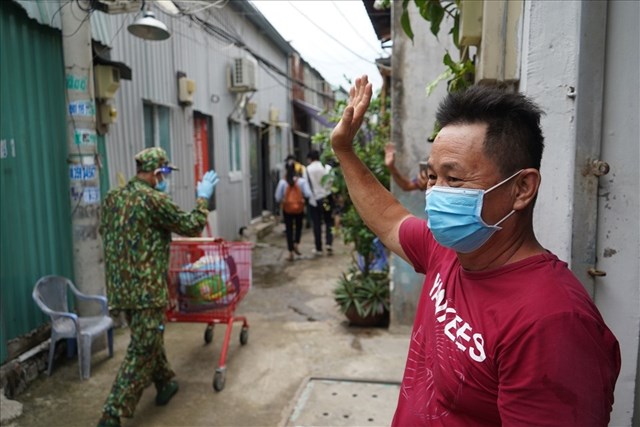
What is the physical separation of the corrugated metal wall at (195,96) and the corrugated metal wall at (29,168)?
98 cm

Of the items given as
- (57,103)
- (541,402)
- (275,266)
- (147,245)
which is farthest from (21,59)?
(275,266)

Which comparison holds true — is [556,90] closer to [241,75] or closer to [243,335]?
[243,335]

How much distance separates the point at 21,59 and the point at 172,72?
355 cm

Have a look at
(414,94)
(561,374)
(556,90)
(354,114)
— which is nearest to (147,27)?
(414,94)

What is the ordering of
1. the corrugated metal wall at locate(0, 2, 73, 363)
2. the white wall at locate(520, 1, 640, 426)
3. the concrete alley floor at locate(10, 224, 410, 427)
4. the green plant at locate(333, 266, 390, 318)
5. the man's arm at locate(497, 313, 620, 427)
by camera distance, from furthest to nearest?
the green plant at locate(333, 266, 390, 318), the corrugated metal wall at locate(0, 2, 73, 363), the concrete alley floor at locate(10, 224, 410, 427), the white wall at locate(520, 1, 640, 426), the man's arm at locate(497, 313, 620, 427)

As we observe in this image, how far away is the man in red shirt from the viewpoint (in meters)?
1.00

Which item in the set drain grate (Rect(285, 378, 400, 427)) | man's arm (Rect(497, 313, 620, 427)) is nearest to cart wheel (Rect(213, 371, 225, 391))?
drain grate (Rect(285, 378, 400, 427))

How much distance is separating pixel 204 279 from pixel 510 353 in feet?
11.1

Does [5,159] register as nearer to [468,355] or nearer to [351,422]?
[351,422]

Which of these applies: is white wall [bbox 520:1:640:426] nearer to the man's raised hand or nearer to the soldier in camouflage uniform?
the man's raised hand

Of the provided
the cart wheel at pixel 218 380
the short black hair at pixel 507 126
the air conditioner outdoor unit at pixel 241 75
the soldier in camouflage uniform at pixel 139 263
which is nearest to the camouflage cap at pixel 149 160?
the soldier in camouflage uniform at pixel 139 263

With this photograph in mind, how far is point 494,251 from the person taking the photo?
1288 mm

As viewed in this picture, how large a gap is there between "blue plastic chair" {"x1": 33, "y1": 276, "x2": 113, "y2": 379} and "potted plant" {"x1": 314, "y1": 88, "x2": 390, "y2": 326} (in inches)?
92.9

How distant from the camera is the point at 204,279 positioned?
4.17 metres
